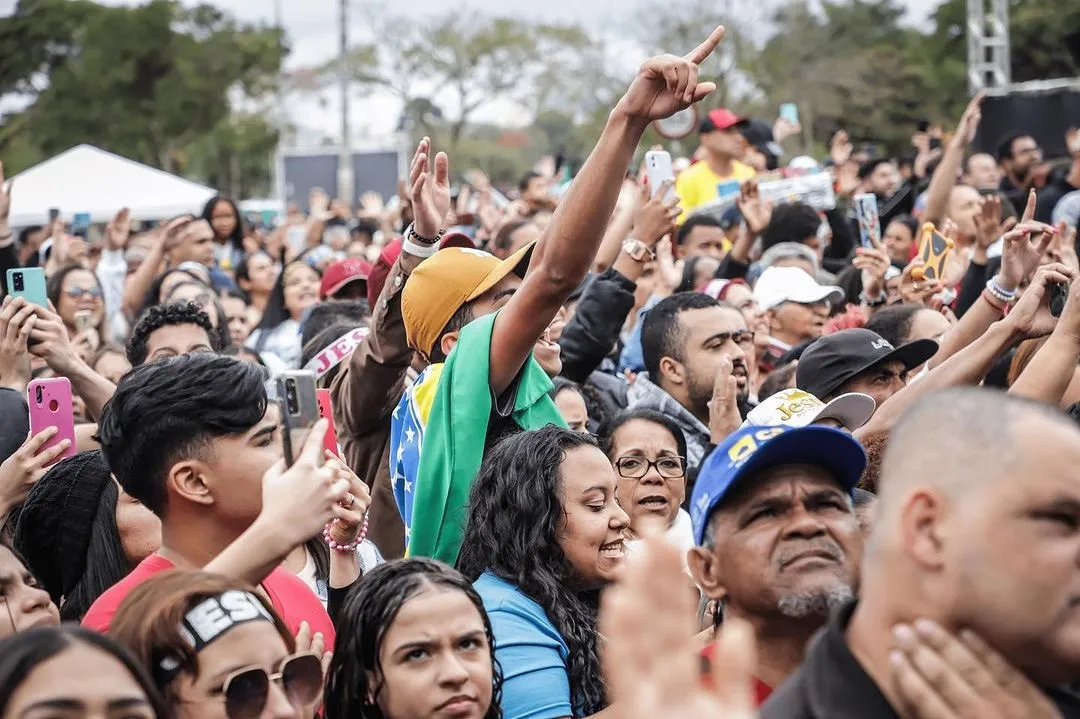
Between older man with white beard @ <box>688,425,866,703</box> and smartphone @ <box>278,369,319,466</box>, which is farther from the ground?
smartphone @ <box>278,369,319,466</box>

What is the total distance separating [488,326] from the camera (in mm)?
4016

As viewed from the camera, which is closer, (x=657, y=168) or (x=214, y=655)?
(x=214, y=655)

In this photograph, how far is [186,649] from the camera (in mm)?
2846

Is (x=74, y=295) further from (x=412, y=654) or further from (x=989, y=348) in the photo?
(x=412, y=654)

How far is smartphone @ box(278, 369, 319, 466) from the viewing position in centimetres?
296

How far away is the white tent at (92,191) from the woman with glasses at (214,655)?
1478cm

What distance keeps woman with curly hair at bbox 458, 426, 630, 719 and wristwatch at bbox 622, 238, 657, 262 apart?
203 cm


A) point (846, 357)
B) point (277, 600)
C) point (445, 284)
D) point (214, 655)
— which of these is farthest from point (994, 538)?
point (846, 357)

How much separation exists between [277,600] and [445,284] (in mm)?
1323

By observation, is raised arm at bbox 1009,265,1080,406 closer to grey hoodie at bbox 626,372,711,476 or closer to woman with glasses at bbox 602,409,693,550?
woman with glasses at bbox 602,409,693,550

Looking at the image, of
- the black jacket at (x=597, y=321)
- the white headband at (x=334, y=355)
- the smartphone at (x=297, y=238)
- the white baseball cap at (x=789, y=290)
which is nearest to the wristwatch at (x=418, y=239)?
the white headband at (x=334, y=355)

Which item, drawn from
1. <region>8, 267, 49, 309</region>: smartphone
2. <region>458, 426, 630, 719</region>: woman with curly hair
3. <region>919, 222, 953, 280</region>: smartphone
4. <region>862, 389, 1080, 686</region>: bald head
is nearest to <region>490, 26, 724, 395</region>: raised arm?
<region>458, 426, 630, 719</region>: woman with curly hair

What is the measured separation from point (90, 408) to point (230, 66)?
4308 centimetres

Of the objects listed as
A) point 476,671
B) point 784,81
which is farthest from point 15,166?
→ point 476,671
